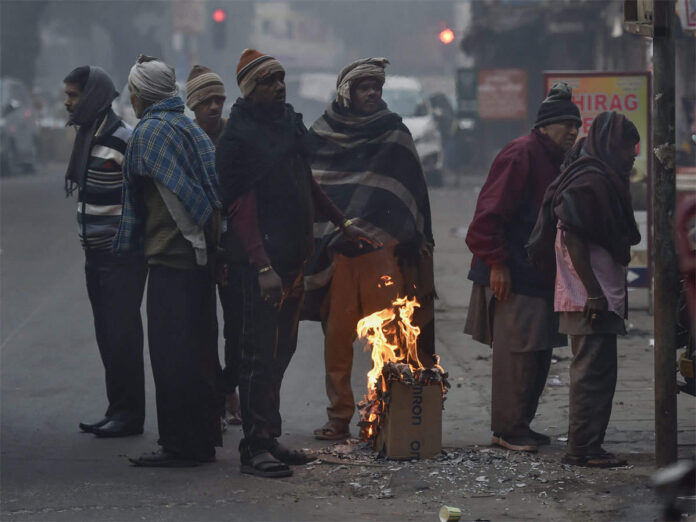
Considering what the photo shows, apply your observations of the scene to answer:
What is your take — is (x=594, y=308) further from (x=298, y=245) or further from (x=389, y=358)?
(x=298, y=245)

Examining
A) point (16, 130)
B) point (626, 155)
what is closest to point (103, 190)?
point (626, 155)

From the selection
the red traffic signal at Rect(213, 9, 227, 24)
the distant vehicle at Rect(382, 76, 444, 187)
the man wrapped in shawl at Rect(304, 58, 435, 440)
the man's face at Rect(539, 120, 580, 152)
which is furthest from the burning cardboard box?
the red traffic signal at Rect(213, 9, 227, 24)

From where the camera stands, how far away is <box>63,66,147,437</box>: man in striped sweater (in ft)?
22.7

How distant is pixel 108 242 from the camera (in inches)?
273

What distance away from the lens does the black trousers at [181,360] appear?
246 inches

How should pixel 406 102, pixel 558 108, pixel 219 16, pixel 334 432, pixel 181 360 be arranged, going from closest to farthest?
pixel 181 360, pixel 558 108, pixel 334 432, pixel 406 102, pixel 219 16

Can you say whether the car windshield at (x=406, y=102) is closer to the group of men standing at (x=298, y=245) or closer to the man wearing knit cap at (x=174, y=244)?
the group of men standing at (x=298, y=245)

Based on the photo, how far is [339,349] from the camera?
6883 mm

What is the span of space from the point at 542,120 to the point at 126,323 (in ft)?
8.16

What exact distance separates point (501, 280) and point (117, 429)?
223 centimetres

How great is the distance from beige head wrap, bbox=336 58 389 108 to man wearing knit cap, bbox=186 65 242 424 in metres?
0.65

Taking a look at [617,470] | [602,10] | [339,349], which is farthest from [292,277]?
[602,10]

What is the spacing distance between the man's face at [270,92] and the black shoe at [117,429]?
79.4 inches

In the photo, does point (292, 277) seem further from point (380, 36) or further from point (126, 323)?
point (380, 36)
